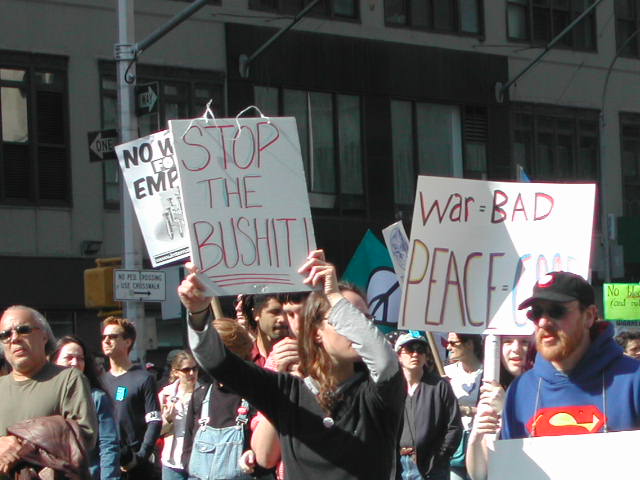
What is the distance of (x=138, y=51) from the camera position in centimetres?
1633

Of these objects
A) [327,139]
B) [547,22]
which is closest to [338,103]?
[327,139]

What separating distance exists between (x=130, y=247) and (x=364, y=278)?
462cm

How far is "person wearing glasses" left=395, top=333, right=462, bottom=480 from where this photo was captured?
930 cm

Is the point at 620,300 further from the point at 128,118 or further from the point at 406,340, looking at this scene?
the point at 406,340

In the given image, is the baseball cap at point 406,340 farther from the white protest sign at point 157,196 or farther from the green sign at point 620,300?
the green sign at point 620,300

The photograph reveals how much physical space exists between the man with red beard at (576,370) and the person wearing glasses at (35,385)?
2585 mm

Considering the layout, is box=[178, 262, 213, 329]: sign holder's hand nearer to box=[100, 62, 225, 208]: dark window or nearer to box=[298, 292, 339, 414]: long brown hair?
box=[298, 292, 339, 414]: long brown hair

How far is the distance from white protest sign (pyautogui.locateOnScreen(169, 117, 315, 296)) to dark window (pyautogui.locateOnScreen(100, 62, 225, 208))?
17.3 meters

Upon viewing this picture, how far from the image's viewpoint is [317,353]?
4973mm

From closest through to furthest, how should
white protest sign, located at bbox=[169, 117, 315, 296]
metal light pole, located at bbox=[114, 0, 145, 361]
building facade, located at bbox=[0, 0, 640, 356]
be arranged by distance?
1. white protest sign, located at bbox=[169, 117, 315, 296]
2. metal light pole, located at bbox=[114, 0, 145, 361]
3. building facade, located at bbox=[0, 0, 640, 356]

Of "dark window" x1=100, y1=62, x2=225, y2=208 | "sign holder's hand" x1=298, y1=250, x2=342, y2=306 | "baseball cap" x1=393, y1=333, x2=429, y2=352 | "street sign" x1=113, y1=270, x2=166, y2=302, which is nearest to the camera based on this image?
"sign holder's hand" x1=298, y1=250, x2=342, y2=306

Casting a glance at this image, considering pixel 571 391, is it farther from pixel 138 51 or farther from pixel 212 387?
pixel 138 51

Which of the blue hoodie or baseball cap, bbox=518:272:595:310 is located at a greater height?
baseball cap, bbox=518:272:595:310

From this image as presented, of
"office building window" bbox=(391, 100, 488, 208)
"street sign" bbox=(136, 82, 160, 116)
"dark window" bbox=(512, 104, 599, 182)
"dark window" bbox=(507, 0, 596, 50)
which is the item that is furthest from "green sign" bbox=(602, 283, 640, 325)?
"dark window" bbox=(507, 0, 596, 50)
